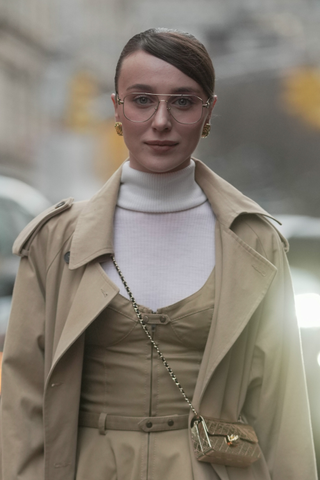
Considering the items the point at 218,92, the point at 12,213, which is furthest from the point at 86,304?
the point at 218,92

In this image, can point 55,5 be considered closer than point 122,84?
No

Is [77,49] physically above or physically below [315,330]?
above

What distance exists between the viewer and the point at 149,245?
1699 millimetres

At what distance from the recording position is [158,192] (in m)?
1.72

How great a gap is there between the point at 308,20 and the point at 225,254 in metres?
1.80

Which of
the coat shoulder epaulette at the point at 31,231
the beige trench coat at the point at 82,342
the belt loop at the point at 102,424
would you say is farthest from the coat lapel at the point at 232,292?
the coat shoulder epaulette at the point at 31,231

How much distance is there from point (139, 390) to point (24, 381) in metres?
0.31

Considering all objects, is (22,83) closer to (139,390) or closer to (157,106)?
(157,106)

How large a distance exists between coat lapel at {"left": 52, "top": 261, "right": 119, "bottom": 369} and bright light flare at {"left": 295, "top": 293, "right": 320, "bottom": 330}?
4.21ft

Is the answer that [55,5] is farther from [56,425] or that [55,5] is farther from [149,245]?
[56,425]

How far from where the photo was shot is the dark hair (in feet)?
5.16

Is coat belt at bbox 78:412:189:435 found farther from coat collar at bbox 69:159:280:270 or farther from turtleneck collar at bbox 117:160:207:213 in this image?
turtleneck collar at bbox 117:160:207:213

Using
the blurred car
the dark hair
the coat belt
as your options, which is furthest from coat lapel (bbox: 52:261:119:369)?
the blurred car

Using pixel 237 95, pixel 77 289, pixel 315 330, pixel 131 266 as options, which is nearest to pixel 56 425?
pixel 77 289
